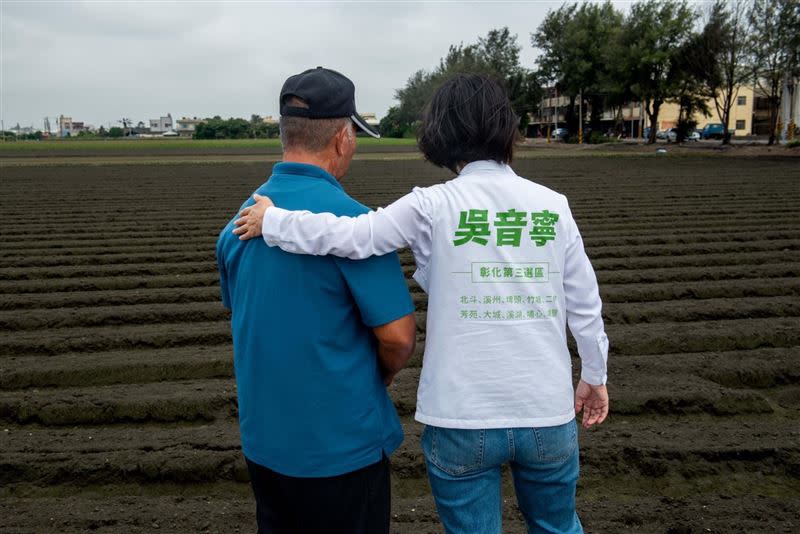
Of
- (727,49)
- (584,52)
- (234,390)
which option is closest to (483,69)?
(584,52)

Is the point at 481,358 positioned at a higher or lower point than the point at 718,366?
higher

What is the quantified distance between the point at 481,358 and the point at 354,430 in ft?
1.13

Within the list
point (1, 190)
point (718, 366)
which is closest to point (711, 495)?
point (718, 366)

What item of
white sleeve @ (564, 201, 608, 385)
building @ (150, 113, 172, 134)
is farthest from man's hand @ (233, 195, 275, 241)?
building @ (150, 113, 172, 134)

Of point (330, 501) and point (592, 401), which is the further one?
point (592, 401)

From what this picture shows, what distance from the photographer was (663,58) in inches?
1367

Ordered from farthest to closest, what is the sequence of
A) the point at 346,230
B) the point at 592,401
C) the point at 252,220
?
the point at 592,401, the point at 252,220, the point at 346,230

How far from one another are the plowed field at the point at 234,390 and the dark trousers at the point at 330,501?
111cm

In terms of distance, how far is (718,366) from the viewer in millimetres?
4480

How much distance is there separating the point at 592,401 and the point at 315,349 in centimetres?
78

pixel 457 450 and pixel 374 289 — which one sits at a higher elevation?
pixel 374 289

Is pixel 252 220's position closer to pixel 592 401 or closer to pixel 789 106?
pixel 592 401

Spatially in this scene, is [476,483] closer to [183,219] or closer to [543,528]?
[543,528]

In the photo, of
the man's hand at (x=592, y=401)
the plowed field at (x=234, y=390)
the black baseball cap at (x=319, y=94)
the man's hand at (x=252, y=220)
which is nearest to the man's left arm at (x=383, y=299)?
the man's hand at (x=252, y=220)
